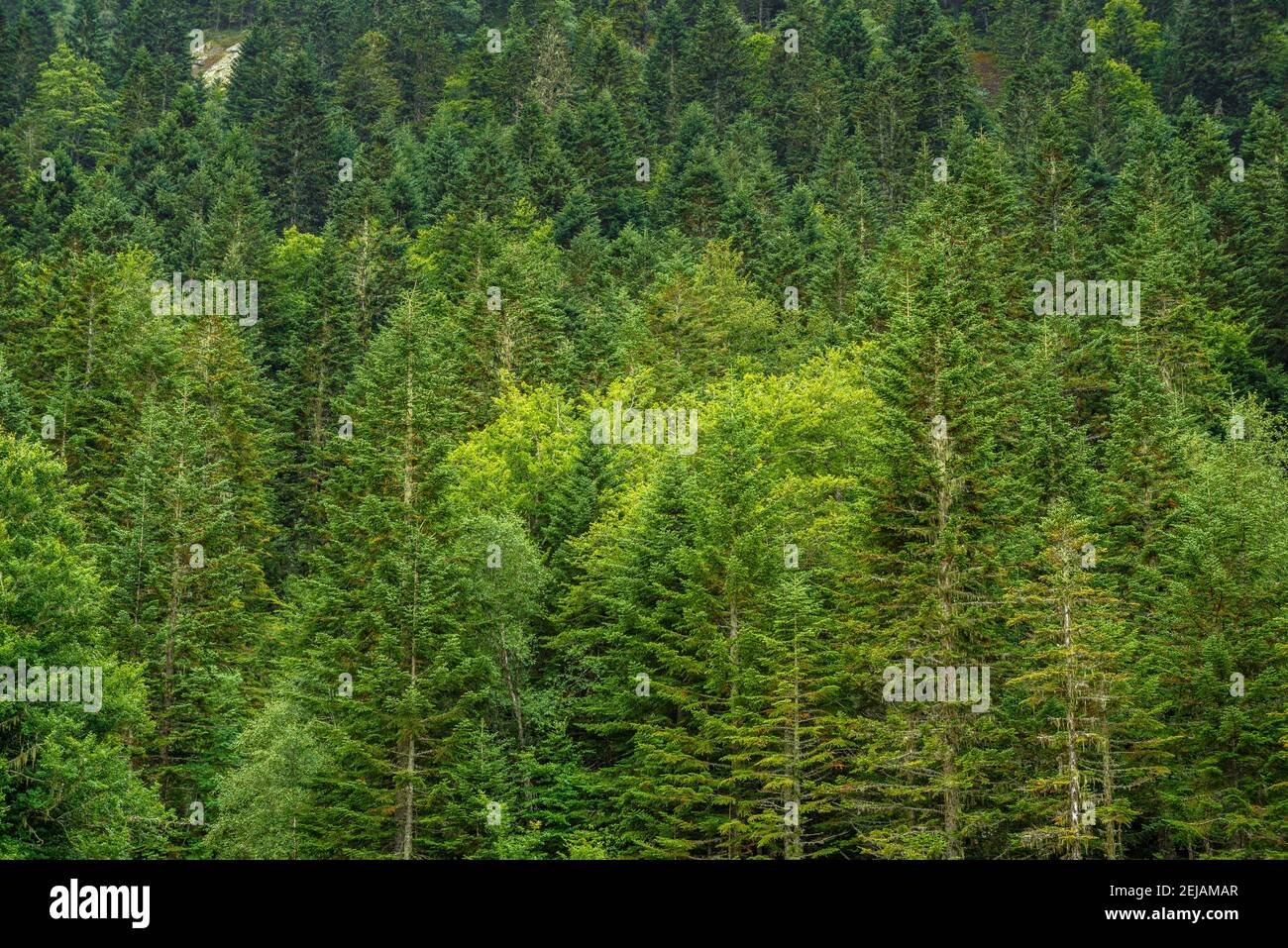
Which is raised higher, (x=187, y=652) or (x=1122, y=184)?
(x=1122, y=184)

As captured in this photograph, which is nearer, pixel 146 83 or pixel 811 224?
pixel 811 224

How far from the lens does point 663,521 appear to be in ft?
152

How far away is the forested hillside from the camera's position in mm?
40344

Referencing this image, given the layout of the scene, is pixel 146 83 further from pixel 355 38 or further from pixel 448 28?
pixel 448 28

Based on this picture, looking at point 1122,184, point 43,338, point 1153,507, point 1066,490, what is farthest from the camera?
point 1122,184

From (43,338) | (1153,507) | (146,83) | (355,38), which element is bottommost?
(1153,507)

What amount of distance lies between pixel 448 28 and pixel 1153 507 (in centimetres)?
12652

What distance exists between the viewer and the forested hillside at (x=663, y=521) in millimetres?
40344

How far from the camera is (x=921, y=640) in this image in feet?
139

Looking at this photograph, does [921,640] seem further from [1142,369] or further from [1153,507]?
[1142,369]

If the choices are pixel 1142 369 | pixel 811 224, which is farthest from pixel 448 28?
pixel 1142 369
